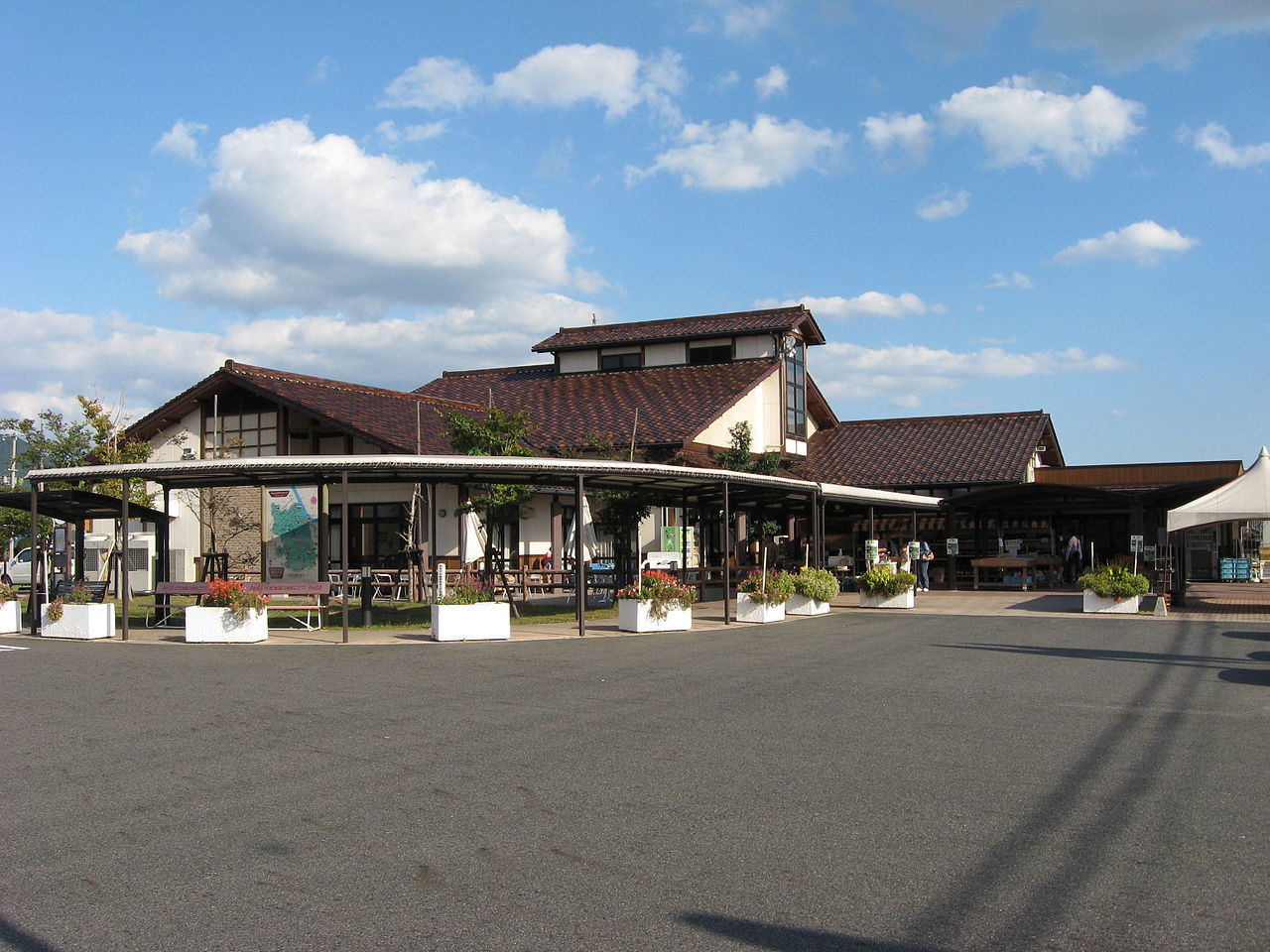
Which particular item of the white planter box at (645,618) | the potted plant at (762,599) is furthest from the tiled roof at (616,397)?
the white planter box at (645,618)

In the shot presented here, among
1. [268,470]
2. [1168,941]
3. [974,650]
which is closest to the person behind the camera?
[1168,941]

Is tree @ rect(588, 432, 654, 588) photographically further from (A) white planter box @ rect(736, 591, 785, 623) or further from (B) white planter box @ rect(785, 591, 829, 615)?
(B) white planter box @ rect(785, 591, 829, 615)

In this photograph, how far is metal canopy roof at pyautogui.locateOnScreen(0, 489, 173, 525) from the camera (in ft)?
61.3

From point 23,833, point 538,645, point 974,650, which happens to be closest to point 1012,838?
point 23,833

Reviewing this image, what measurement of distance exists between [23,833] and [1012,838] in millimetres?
5213

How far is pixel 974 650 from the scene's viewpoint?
1450 cm

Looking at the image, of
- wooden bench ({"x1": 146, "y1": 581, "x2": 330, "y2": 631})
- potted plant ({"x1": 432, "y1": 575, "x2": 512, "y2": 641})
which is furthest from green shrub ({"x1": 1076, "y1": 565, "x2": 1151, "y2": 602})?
wooden bench ({"x1": 146, "y1": 581, "x2": 330, "y2": 631})

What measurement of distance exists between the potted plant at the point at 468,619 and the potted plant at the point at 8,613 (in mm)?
7850

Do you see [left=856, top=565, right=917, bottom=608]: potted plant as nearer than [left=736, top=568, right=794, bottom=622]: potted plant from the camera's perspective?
No

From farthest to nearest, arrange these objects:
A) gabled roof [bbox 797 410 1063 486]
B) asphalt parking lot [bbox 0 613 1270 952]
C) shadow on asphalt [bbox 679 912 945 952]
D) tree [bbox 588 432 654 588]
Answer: gabled roof [bbox 797 410 1063 486] → tree [bbox 588 432 654 588] → asphalt parking lot [bbox 0 613 1270 952] → shadow on asphalt [bbox 679 912 945 952]

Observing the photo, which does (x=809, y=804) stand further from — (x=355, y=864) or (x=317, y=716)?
(x=317, y=716)

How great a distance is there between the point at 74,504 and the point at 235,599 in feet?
15.7

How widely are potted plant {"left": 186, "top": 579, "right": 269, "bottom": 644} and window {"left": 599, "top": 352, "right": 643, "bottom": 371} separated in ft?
72.2

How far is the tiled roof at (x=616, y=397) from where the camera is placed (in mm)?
30234
